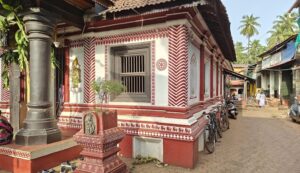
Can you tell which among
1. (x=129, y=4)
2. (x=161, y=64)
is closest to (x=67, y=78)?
(x=129, y=4)

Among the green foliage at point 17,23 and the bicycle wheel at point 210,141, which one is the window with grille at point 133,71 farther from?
the bicycle wheel at point 210,141

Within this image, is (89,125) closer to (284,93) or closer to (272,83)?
(284,93)

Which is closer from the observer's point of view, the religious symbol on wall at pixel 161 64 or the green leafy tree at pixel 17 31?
the green leafy tree at pixel 17 31

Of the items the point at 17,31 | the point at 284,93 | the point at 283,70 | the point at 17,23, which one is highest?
the point at 283,70

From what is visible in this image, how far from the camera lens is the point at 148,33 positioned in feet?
19.9

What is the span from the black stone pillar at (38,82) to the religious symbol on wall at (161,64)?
258cm

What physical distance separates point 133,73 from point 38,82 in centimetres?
243

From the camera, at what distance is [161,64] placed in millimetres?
5902

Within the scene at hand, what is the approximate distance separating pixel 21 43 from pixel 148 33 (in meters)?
3.01

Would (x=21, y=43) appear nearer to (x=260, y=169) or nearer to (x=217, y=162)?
(x=217, y=162)

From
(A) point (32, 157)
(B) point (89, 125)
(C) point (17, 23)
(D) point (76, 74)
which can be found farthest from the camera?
(D) point (76, 74)

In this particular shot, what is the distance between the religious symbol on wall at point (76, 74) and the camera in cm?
693

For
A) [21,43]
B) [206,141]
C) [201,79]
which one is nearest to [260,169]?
[206,141]

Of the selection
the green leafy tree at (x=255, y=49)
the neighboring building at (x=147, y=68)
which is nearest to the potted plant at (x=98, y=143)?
the neighboring building at (x=147, y=68)
